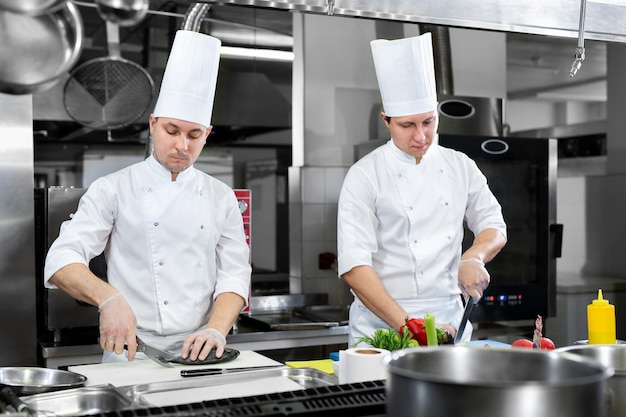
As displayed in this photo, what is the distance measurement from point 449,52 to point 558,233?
121cm

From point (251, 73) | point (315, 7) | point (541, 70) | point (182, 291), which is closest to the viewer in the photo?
point (315, 7)

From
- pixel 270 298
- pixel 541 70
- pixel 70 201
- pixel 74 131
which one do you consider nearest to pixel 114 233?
pixel 70 201

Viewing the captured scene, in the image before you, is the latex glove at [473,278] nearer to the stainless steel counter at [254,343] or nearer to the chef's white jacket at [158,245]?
the chef's white jacket at [158,245]

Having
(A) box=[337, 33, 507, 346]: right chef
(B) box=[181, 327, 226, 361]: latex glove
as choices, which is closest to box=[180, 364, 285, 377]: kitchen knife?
(B) box=[181, 327, 226, 361]: latex glove

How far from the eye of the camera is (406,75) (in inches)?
108

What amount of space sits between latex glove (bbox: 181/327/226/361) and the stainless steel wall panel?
4.10ft

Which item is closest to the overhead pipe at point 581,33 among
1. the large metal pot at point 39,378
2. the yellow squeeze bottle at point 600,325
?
the yellow squeeze bottle at point 600,325

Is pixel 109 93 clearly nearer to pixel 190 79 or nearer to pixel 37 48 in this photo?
pixel 190 79

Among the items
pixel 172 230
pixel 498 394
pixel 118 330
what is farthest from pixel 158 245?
pixel 498 394

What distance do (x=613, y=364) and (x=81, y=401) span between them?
1121 millimetres

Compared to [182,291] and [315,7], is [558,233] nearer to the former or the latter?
[182,291]

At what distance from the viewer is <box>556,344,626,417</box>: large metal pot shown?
1.43 meters

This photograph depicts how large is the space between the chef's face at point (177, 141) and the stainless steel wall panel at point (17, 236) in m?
0.91

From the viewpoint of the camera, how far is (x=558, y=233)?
4.14 metres
